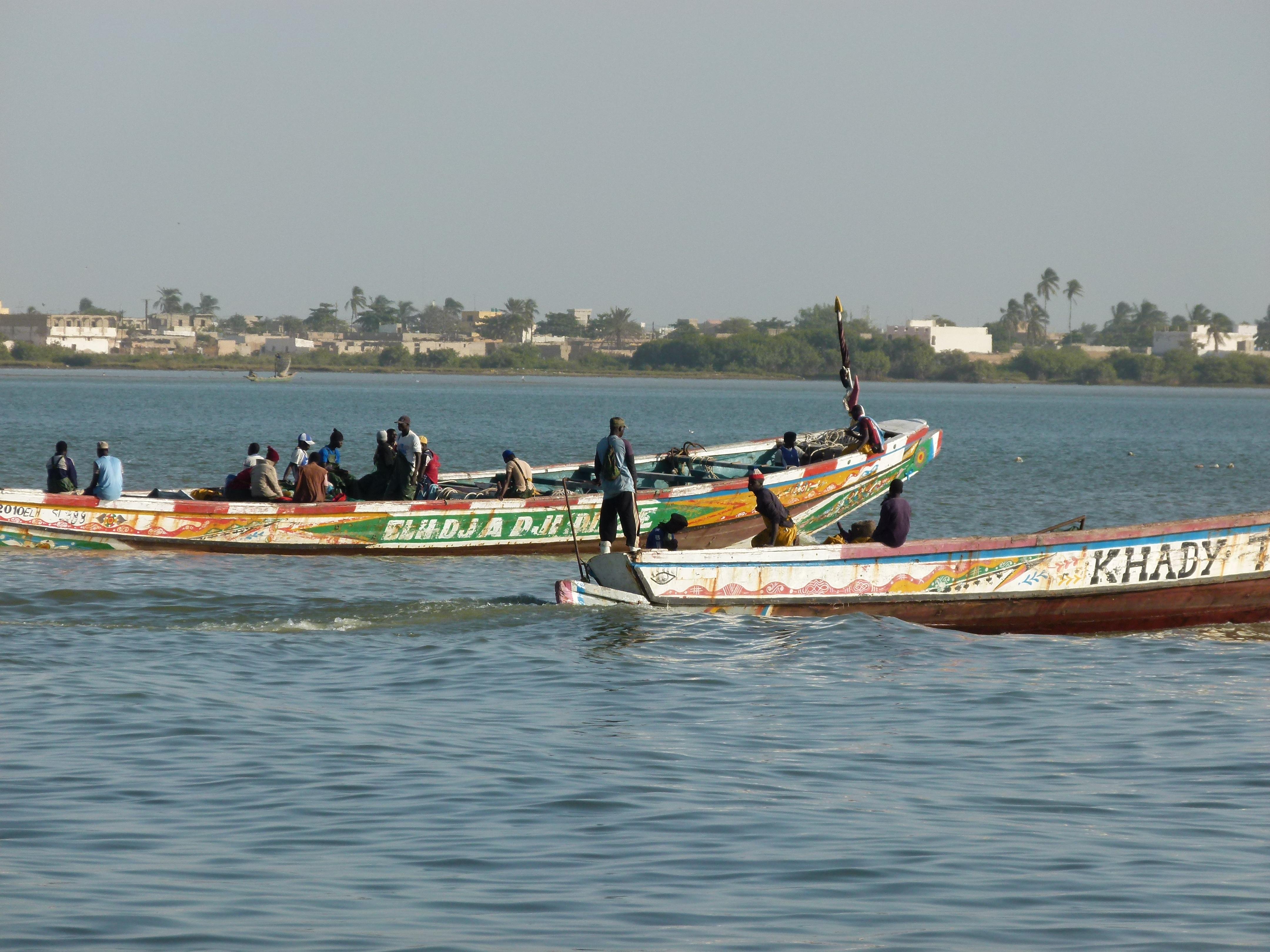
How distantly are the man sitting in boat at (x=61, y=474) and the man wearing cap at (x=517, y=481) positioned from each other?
19.0 ft

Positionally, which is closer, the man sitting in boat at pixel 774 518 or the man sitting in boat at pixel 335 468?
the man sitting in boat at pixel 774 518

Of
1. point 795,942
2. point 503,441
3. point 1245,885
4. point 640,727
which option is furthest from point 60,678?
point 503,441

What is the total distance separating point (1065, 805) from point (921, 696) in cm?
320

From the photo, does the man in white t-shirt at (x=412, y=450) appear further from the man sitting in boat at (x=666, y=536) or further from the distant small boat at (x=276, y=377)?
the distant small boat at (x=276, y=377)

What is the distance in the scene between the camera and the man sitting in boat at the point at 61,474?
842 inches

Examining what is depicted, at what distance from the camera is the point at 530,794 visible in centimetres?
944

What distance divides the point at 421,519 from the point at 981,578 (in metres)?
8.60

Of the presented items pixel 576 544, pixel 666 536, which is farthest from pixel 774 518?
pixel 576 544

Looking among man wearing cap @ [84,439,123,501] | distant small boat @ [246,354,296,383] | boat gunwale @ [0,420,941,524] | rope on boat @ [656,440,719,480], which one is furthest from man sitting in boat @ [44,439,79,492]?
distant small boat @ [246,354,296,383]

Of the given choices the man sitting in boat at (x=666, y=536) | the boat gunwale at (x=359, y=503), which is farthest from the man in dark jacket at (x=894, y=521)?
the boat gunwale at (x=359, y=503)

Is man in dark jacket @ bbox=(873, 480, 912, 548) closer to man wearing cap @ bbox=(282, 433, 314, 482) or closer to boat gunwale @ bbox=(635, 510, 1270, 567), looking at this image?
boat gunwale @ bbox=(635, 510, 1270, 567)

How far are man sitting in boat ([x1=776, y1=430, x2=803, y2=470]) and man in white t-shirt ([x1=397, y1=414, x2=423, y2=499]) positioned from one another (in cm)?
519

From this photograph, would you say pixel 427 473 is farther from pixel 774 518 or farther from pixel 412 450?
pixel 774 518

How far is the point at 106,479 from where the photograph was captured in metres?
20.5
